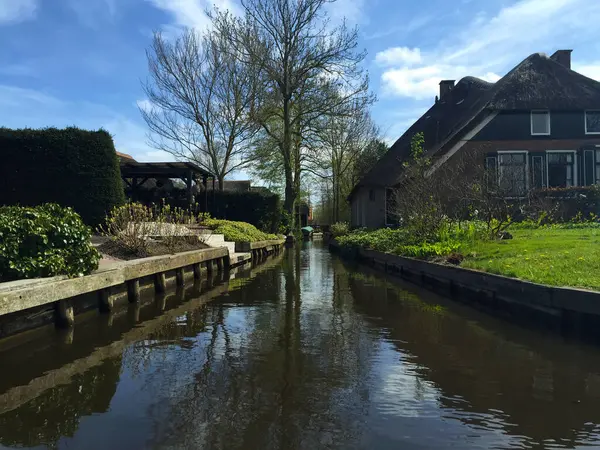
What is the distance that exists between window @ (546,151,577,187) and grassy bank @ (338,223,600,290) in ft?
30.8

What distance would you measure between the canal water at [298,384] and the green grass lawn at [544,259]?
1.06m

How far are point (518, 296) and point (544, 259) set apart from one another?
189cm

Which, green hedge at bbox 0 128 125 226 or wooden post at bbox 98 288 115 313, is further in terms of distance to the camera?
green hedge at bbox 0 128 125 226

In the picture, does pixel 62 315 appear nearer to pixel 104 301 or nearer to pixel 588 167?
pixel 104 301

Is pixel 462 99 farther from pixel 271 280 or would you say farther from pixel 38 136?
pixel 38 136

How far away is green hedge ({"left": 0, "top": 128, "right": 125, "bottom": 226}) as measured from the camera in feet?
38.0

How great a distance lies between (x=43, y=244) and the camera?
20.9ft

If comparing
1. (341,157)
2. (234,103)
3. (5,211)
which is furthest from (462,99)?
(5,211)

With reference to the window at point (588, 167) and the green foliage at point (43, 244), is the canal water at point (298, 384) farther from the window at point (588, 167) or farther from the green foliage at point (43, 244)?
the window at point (588, 167)

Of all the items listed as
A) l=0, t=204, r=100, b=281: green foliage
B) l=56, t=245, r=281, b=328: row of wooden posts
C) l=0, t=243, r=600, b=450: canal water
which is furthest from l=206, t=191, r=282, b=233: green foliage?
l=0, t=243, r=600, b=450: canal water

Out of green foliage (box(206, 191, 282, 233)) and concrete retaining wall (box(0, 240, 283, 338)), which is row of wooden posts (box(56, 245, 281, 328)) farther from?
green foliage (box(206, 191, 282, 233))

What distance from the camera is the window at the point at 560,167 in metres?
24.6

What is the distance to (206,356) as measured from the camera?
5.41 meters

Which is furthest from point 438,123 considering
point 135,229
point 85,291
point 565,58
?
point 85,291
